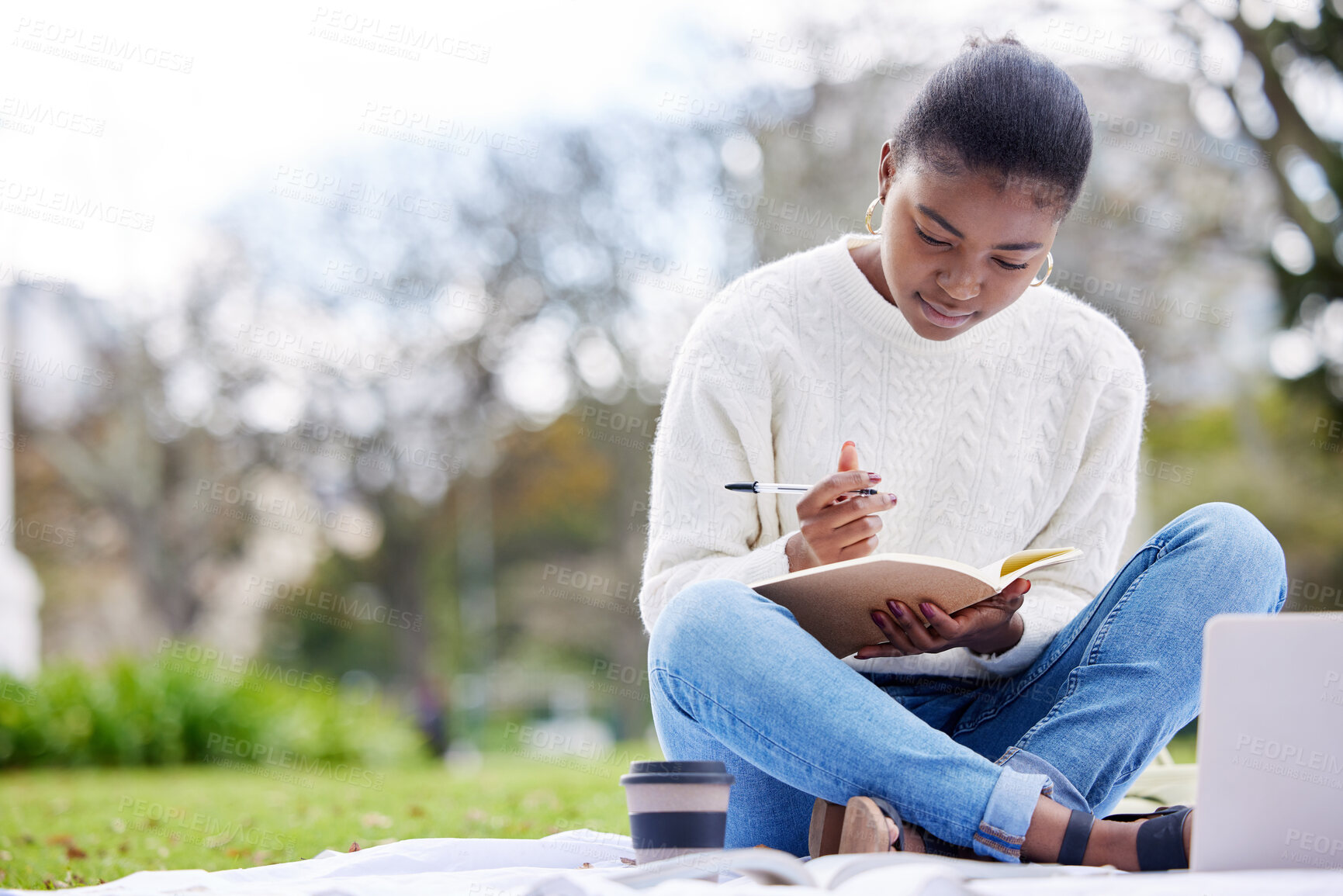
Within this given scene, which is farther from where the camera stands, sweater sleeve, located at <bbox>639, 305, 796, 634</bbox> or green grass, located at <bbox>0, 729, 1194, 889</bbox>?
green grass, located at <bbox>0, 729, 1194, 889</bbox>

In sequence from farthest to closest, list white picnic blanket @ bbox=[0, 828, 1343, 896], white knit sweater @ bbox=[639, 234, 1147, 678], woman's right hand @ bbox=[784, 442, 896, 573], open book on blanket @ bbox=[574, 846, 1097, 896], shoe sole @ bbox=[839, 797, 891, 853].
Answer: white knit sweater @ bbox=[639, 234, 1147, 678]
woman's right hand @ bbox=[784, 442, 896, 573]
shoe sole @ bbox=[839, 797, 891, 853]
open book on blanket @ bbox=[574, 846, 1097, 896]
white picnic blanket @ bbox=[0, 828, 1343, 896]

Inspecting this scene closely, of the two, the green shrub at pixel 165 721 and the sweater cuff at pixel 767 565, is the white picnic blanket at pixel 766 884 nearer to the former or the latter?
the sweater cuff at pixel 767 565

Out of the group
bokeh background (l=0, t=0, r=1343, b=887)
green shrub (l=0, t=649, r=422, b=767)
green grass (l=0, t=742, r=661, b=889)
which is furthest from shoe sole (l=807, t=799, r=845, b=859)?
green shrub (l=0, t=649, r=422, b=767)

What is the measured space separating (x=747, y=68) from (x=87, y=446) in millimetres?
10727

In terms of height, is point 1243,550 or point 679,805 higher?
point 1243,550

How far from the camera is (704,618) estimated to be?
1762 millimetres

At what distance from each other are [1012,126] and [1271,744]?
111cm

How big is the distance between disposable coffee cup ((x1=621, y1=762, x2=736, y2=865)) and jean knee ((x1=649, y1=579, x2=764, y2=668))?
0.20 m

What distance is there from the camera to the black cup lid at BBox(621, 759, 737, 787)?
159 cm

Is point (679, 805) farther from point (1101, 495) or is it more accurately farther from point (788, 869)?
point (1101, 495)

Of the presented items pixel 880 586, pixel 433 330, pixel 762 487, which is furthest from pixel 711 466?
pixel 433 330

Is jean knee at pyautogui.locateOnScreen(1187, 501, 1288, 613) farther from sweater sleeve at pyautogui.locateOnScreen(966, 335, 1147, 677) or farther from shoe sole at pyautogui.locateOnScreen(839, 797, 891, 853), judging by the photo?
shoe sole at pyautogui.locateOnScreen(839, 797, 891, 853)

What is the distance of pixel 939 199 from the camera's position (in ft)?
6.50

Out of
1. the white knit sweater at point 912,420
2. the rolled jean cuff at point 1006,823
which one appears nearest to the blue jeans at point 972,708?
the rolled jean cuff at point 1006,823
